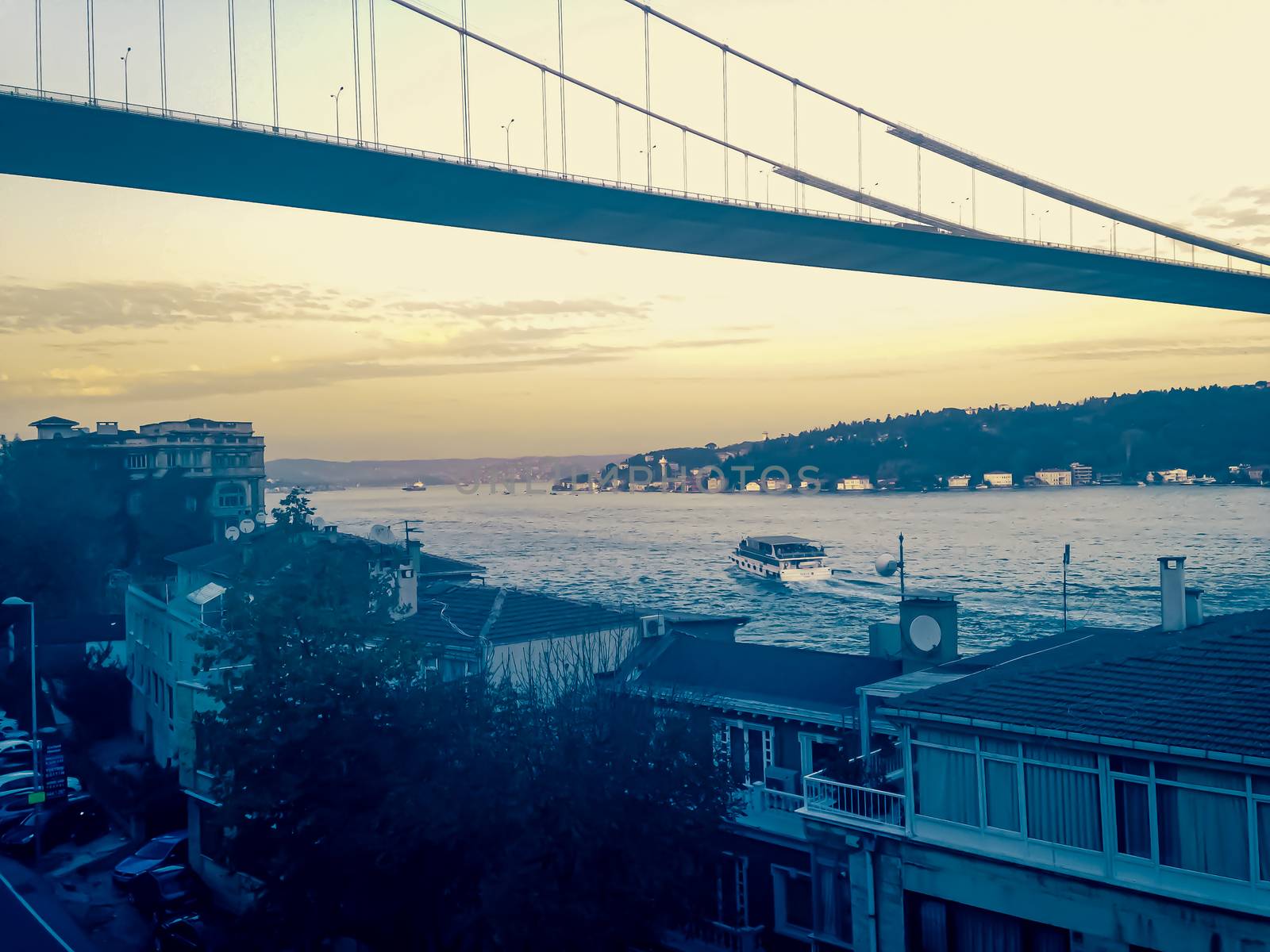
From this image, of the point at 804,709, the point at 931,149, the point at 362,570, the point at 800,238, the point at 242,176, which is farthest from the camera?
the point at 931,149

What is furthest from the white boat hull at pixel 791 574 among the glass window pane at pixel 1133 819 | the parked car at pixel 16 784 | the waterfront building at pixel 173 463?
the glass window pane at pixel 1133 819

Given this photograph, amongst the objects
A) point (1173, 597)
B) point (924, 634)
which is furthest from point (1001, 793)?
point (924, 634)

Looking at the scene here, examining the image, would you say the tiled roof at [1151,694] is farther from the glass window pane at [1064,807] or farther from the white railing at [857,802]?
the white railing at [857,802]

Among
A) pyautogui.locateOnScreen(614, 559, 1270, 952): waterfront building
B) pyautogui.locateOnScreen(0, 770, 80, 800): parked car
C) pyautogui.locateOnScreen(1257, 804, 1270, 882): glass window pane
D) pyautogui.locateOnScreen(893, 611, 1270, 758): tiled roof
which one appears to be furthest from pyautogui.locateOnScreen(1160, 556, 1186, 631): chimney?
pyautogui.locateOnScreen(0, 770, 80, 800): parked car

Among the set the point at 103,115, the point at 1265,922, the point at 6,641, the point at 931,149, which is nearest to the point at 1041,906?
the point at 1265,922

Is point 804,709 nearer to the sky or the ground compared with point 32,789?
nearer to the sky

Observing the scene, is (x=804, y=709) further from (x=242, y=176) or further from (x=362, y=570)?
(x=242, y=176)
